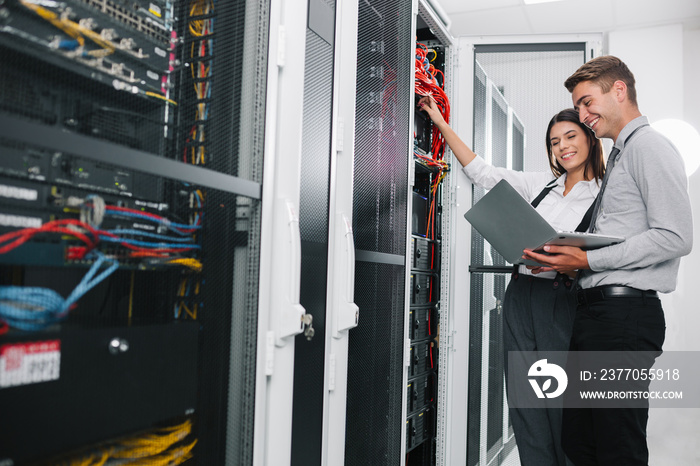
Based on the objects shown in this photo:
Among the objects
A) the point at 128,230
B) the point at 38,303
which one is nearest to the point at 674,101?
the point at 128,230

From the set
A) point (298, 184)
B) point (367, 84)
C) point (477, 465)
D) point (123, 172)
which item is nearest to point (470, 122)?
point (367, 84)

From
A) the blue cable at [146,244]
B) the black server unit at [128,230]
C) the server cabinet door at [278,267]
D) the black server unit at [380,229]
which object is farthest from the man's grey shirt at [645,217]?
the blue cable at [146,244]

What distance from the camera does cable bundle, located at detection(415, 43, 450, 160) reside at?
7.11 ft

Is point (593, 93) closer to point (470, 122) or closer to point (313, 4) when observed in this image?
point (470, 122)

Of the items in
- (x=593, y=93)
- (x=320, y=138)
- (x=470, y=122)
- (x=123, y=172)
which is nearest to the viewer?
(x=123, y=172)

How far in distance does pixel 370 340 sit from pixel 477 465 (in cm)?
104

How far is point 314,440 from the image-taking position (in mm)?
1334

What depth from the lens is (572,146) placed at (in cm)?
198

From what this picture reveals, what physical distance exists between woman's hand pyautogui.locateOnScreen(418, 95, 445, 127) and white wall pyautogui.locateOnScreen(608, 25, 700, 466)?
2606mm

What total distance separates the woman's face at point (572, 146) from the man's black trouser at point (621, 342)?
0.66m

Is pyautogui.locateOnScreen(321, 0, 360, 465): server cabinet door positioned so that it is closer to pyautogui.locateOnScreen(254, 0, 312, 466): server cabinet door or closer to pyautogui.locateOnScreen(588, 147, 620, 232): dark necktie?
pyautogui.locateOnScreen(254, 0, 312, 466): server cabinet door

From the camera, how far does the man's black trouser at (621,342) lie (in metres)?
1.42

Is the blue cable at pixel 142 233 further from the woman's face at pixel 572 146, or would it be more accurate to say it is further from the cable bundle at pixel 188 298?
the woman's face at pixel 572 146

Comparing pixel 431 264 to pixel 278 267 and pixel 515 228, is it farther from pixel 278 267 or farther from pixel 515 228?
pixel 278 267
